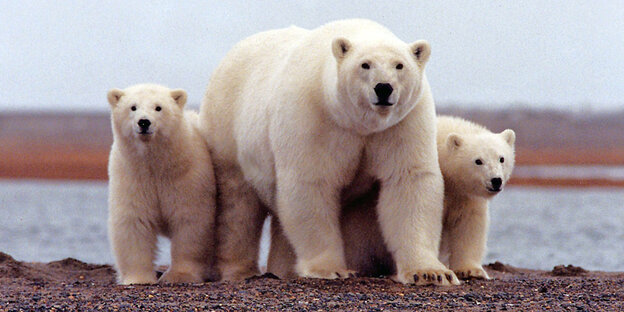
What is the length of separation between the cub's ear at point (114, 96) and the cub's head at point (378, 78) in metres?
2.21

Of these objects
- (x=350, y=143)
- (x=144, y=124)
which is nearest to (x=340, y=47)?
(x=350, y=143)

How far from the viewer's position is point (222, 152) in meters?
8.72

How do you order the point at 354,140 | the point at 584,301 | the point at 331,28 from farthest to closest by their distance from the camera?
the point at 331,28 < the point at 354,140 < the point at 584,301

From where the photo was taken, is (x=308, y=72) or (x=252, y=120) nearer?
(x=308, y=72)

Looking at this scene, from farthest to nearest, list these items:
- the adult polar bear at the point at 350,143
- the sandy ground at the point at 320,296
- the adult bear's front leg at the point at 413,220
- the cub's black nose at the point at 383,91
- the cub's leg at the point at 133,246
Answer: the cub's leg at the point at 133,246 → the adult bear's front leg at the point at 413,220 → the adult polar bear at the point at 350,143 → the cub's black nose at the point at 383,91 → the sandy ground at the point at 320,296

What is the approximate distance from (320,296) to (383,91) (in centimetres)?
149

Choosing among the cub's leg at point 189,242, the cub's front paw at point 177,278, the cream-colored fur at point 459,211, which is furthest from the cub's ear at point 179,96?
the cream-colored fur at point 459,211

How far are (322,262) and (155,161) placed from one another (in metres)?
1.84

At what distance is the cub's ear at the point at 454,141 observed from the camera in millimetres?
8125

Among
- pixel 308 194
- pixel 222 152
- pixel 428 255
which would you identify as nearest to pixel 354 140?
pixel 308 194

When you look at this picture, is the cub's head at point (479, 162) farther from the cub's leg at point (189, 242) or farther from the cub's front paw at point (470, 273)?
the cub's leg at point (189, 242)

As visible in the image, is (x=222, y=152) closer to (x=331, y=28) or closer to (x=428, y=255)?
(x=331, y=28)

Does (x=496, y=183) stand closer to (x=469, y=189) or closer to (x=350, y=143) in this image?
(x=469, y=189)

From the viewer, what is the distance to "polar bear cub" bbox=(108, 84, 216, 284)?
813 cm
